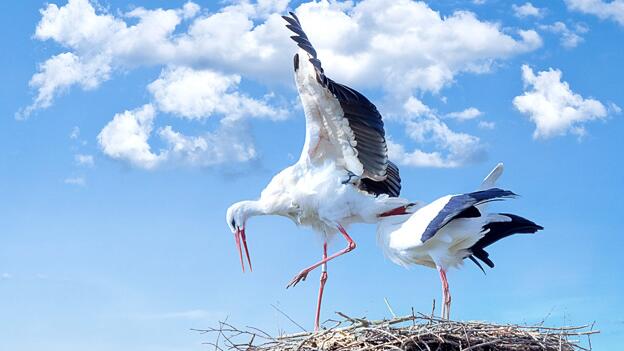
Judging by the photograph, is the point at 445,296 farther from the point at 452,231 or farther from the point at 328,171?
the point at 328,171

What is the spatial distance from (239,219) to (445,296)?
7.75 feet

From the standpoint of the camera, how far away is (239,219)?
390 inches

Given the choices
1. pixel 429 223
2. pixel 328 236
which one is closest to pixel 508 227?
pixel 429 223

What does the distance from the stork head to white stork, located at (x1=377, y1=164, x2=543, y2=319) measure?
1.75 m

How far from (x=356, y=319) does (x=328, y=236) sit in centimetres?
241

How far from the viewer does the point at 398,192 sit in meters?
10.1

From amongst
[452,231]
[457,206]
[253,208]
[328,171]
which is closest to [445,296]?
[452,231]

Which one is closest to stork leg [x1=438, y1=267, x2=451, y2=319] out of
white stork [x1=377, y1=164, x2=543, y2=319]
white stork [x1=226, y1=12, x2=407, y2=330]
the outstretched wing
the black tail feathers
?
white stork [x1=377, y1=164, x2=543, y2=319]

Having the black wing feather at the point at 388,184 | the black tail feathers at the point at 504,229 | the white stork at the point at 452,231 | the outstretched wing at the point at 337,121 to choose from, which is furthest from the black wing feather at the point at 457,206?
the black wing feather at the point at 388,184

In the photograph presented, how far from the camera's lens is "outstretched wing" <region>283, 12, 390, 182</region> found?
904 centimetres

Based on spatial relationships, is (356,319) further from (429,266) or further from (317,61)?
(317,61)

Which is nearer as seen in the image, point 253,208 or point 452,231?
point 452,231

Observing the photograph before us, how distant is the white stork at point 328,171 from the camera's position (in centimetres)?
912

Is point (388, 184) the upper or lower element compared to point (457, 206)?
upper
